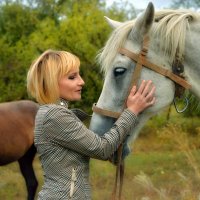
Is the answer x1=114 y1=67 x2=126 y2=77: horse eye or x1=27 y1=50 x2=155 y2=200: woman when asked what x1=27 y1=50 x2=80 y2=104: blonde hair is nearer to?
x1=27 y1=50 x2=155 y2=200: woman

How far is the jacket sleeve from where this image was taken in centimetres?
201

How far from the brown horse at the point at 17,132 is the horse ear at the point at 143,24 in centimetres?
396

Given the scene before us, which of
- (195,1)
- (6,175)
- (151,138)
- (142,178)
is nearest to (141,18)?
(142,178)

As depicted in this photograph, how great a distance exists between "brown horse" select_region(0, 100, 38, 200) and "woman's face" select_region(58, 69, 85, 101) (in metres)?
3.89

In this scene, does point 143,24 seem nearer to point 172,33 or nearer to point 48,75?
point 172,33

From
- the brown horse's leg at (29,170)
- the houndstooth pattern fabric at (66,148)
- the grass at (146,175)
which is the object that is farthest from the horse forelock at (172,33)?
the brown horse's leg at (29,170)

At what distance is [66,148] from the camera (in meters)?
2.04

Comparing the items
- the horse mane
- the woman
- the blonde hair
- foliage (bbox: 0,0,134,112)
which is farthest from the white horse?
foliage (bbox: 0,0,134,112)

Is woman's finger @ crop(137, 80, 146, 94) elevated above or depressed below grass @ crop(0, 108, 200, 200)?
above

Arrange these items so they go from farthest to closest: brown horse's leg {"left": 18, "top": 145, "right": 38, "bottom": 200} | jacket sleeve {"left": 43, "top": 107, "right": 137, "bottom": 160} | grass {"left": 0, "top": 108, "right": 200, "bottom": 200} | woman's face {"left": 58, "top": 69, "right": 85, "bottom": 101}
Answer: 1. brown horse's leg {"left": 18, "top": 145, "right": 38, "bottom": 200}
2. grass {"left": 0, "top": 108, "right": 200, "bottom": 200}
3. woman's face {"left": 58, "top": 69, "right": 85, "bottom": 101}
4. jacket sleeve {"left": 43, "top": 107, "right": 137, "bottom": 160}

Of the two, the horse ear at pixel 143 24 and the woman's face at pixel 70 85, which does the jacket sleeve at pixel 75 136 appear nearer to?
the woman's face at pixel 70 85

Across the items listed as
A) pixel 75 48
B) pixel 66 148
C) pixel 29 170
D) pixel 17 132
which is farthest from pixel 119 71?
pixel 75 48

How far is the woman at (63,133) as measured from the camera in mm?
2018

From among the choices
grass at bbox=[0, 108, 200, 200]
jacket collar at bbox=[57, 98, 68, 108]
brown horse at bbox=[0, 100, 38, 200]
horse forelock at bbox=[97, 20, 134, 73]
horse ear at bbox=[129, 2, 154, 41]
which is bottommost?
grass at bbox=[0, 108, 200, 200]
